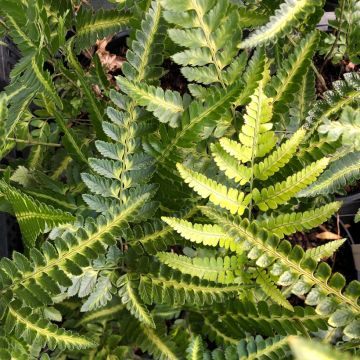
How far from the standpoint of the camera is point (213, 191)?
62 cm

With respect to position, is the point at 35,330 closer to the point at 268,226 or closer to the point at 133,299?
the point at 133,299

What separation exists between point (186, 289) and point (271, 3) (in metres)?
0.49

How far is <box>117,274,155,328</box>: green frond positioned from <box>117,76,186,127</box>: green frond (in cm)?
25

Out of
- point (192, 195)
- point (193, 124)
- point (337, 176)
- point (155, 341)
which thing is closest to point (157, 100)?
point (193, 124)

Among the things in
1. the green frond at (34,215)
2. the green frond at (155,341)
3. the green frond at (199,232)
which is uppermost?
the green frond at (34,215)

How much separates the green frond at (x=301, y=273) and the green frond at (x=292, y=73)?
23cm

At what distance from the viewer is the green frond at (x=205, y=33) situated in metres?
0.63

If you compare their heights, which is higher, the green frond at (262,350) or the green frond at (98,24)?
the green frond at (98,24)

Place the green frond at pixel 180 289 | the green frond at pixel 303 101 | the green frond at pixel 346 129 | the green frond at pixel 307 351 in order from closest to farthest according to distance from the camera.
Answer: the green frond at pixel 307 351 < the green frond at pixel 346 129 < the green frond at pixel 180 289 < the green frond at pixel 303 101

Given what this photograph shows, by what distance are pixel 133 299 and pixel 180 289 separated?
7cm

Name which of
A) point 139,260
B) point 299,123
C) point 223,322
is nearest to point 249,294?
point 223,322

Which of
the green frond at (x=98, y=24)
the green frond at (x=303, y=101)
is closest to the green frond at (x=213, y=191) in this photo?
the green frond at (x=303, y=101)

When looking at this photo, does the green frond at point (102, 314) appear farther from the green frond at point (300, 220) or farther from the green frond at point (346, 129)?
the green frond at point (346, 129)

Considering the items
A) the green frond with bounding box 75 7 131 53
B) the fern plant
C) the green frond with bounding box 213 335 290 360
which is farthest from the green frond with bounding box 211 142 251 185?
the green frond with bounding box 75 7 131 53
